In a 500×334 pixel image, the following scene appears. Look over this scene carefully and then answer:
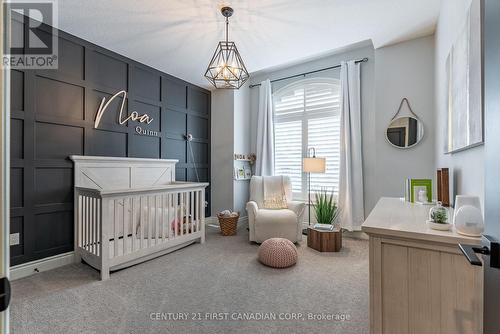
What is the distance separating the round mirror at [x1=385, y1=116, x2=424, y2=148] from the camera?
9.13ft

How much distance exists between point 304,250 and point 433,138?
2.02m

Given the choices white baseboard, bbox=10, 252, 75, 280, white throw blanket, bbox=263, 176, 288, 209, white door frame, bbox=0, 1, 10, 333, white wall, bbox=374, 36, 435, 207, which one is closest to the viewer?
white door frame, bbox=0, 1, 10, 333

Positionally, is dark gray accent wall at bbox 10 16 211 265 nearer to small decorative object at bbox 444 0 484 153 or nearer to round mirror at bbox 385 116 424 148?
round mirror at bbox 385 116 424 148

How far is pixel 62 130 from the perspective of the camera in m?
2.61

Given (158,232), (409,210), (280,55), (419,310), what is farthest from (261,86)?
(419,310)

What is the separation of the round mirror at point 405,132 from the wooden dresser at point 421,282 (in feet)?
6.76

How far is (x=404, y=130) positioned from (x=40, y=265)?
170 inches

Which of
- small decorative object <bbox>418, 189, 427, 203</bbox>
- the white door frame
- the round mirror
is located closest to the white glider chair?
the round mirror

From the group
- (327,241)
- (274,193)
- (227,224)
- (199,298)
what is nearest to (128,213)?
(227,224)

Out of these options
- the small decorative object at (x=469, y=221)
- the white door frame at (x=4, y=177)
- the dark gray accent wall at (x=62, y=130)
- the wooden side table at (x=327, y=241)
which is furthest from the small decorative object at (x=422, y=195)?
the dark gray accent wall at (x=62, y=130)

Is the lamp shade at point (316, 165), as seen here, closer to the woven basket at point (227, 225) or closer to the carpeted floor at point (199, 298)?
the carpeted floor at point (199, 298)

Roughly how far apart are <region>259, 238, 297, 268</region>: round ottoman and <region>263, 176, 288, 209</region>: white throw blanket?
3.39ft

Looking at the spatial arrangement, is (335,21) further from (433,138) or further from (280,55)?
(433,138)

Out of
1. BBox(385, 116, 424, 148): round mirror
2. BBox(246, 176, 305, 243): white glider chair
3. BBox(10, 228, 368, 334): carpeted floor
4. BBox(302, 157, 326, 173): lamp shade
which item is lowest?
BBox(10, 228, 368, 334): carpeted floor
